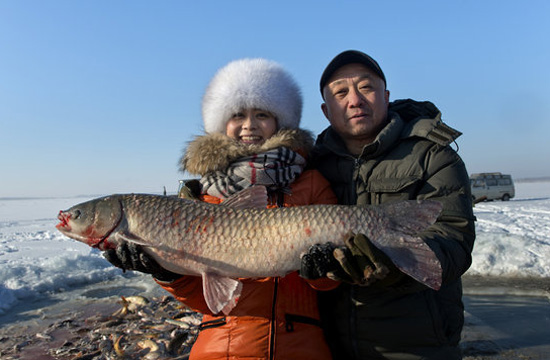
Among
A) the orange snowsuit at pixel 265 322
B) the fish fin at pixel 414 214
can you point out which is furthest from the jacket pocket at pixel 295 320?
the fish fin at pixel 414 214

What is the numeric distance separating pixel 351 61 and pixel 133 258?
2.12 meters

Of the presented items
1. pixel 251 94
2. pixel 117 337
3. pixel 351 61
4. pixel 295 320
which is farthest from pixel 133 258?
pixel 117 337

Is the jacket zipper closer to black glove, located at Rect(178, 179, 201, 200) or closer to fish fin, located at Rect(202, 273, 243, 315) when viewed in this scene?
fish fin, located at Rect(202, 273, 243, 315)

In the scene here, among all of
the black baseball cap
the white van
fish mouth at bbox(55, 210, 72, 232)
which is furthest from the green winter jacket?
the white van

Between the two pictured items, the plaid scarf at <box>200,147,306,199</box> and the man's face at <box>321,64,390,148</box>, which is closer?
the plaid scarf at <box>200,147,306,199</box>

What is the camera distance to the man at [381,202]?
7.16 ft

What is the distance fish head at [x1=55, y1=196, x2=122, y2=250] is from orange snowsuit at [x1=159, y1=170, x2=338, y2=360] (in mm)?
537

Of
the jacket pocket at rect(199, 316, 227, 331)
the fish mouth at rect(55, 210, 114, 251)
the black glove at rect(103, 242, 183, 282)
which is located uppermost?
the fish mouth at rect(55, 210, 114, 251)

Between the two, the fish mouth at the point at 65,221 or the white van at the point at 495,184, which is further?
the white van at the point at 495,184

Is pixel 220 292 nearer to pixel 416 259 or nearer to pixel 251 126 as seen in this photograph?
pixel 416 259

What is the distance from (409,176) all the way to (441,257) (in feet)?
2.11

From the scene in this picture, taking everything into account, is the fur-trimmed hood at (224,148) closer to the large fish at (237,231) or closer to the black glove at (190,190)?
the black glove at (190,190)

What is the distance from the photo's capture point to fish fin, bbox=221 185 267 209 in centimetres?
256

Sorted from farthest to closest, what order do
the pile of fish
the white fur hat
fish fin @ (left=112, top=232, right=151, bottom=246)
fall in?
1. the pile of fish
2. the white fur hat
3. fish fin @ (left=112, top=232, right=151, bottom=246)
